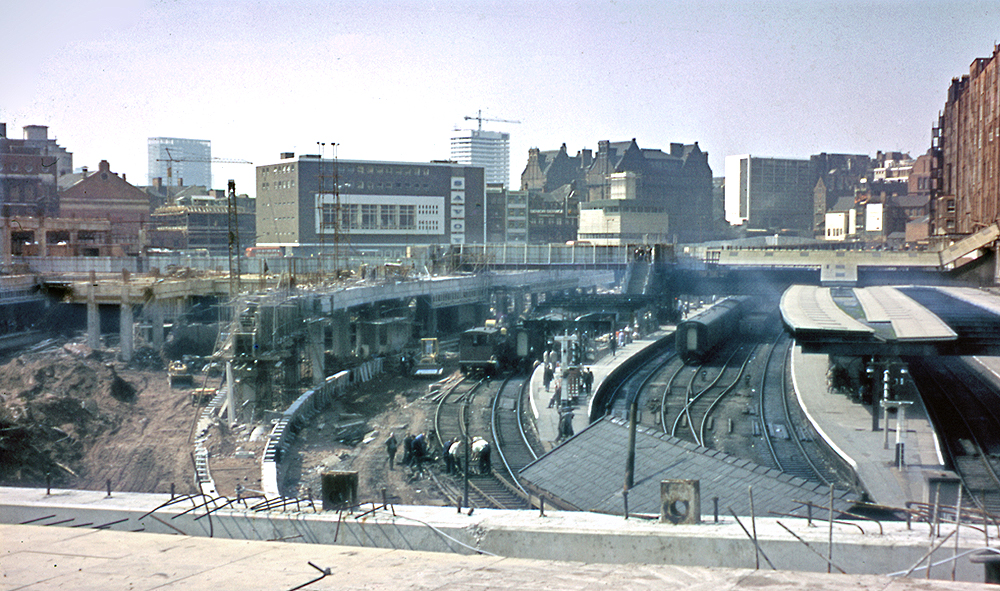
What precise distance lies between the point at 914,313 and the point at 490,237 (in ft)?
148

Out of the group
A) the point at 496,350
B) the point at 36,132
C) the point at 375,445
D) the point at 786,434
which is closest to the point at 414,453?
the point at 375,445

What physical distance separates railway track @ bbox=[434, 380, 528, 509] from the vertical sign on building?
3276cm

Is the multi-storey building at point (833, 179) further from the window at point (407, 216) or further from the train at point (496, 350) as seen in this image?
the train at point (496, 350)

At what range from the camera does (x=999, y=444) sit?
15570mm

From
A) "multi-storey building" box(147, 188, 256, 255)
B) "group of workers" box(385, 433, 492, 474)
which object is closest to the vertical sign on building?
"multi-storey building" box(147, 188, 256, 255)

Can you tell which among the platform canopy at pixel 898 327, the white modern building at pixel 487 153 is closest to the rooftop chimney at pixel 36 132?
the platform canopy at pixel 898 327

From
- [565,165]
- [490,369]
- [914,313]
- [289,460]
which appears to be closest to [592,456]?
[289,460]

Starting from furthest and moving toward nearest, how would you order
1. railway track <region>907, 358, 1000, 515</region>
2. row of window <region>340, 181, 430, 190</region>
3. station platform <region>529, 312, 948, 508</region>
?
1. row of window <region>340, 181, 430, 190</region>
2. railway track <region>907, 358, 1000, 515</region>
3. station platform <region>529, 312, 948, 508</region>

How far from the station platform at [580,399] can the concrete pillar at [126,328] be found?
539 inches

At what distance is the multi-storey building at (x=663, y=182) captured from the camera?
6625 centimetres

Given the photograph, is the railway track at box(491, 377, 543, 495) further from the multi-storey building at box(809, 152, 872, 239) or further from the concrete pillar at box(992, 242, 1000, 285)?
the multi-storey building at box(809, 152, 872, 239)

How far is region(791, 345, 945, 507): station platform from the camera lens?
39.3 feet

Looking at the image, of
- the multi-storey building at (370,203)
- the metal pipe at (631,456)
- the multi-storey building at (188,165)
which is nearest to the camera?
the metal pipe at (631,456)

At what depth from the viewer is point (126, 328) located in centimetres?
2708
